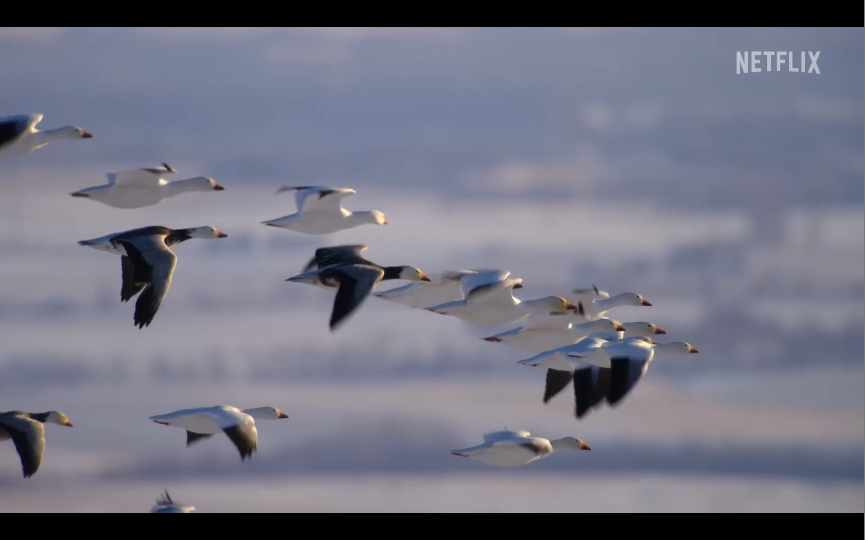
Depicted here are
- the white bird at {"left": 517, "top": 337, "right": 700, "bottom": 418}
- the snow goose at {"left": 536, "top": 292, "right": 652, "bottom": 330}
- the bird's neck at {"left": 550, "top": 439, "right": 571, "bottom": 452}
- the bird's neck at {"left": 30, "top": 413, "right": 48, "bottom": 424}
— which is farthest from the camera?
the bird's neck at {"left": 550, "top": 439, "right": 571, "bottom": 452}

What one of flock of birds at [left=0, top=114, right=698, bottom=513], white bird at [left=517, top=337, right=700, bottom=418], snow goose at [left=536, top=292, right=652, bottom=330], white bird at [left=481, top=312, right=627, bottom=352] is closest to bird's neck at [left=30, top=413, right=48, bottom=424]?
flock of birds at [left=0, top=114, right=698, bottom=513]

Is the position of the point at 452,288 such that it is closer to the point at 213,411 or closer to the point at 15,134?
the point at 213,411

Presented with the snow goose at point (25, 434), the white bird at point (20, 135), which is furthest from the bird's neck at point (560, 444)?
the white bird at point (20, 135)

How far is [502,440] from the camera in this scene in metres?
28.5

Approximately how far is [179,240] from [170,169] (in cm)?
184

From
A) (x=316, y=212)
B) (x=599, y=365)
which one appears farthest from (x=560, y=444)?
(x=316, y=212)

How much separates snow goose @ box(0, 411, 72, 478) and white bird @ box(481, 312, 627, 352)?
615 centimetres

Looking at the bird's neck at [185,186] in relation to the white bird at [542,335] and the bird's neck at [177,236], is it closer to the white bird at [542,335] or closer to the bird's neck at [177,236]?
the bird's neck at [177,236]

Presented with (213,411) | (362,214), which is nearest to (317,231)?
(362,214)

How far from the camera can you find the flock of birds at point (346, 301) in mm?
26125

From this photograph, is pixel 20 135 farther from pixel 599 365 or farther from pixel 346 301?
pixel 599 365

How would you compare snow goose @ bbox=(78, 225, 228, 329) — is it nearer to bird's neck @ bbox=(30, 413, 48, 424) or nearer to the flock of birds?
the flock of birds

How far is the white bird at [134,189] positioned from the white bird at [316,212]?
1468 mm

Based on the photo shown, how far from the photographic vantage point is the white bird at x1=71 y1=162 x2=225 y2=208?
27109 millimetres
